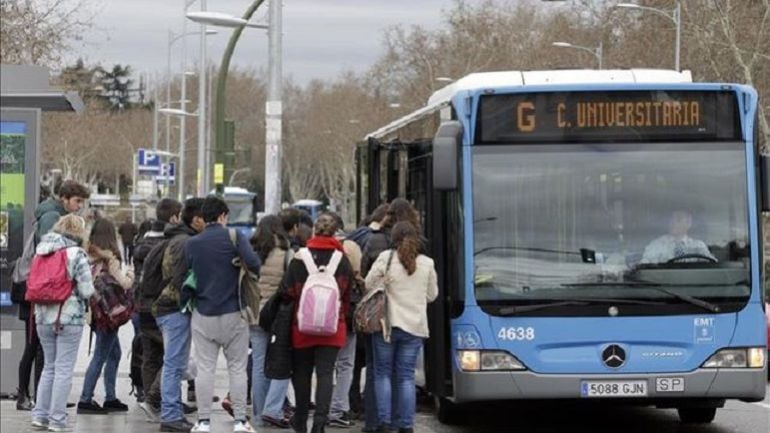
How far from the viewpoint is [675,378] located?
501 inches

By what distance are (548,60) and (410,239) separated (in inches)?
1935

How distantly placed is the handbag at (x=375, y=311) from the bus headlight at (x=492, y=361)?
2.31ft

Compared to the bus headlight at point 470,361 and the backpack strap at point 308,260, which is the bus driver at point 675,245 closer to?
the bus headlight at point 470,361

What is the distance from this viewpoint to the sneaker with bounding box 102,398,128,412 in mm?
14449

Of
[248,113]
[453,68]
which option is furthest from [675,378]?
[248,113]

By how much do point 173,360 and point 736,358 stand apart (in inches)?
170

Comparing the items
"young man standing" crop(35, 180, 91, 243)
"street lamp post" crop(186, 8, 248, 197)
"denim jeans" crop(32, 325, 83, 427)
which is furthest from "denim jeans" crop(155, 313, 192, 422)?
"street lamp post" crop(186, 8, 248, 197)

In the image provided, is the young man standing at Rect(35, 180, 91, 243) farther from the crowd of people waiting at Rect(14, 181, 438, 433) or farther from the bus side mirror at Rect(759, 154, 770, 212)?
the bus side mirror at Rect(759, 154, 770, 212)

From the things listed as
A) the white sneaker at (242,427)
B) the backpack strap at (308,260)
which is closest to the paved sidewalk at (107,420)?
the white sneaker at (242,427)

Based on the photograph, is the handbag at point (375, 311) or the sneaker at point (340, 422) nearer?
the handbag at point (375, 311)

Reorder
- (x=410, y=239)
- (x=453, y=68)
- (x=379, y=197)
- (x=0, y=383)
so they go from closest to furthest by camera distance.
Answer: (x=0, y=383)
(x=410, y=239)
(x=379, y=197)
(x=453, y=68)

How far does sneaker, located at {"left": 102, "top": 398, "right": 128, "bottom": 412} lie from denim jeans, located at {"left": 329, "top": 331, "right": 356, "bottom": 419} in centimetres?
186

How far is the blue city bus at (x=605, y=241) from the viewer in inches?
501

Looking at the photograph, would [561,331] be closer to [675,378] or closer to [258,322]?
[675,378]
